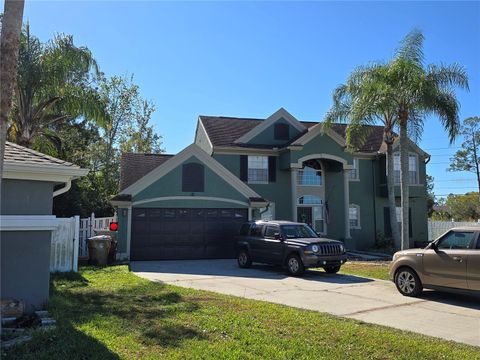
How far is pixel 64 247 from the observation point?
14.0 meters

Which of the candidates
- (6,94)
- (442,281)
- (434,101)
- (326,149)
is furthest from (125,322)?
(326,149)

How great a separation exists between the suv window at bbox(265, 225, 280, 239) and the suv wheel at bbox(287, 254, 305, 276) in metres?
1.22

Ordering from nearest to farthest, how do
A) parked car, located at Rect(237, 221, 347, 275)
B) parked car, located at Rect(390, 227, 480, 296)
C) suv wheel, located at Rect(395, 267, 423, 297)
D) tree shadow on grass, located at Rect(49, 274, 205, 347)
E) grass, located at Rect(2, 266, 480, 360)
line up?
1. grass, located at Rect(2, 266, 480, 360)
2. tree shadow on grass, located at Rect(49, 274, 205, 347)
3. parked car, located at Rect(390, 227, 480, 296)
4. suv wheel, located at Rect(395, 267, 423, 297)
5. parked car, located at Rect(237, 221, 347, 275)

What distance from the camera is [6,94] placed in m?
5.61

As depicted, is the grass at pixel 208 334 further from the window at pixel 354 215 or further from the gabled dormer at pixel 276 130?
the window at pixel 354 215

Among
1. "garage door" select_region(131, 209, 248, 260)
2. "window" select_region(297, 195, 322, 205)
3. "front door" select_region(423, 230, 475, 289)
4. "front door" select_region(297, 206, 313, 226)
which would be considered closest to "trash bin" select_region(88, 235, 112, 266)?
"garage door" select_region(131, 209, 248, 260)

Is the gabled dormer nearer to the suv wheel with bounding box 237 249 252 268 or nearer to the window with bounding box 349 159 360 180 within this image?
the window with bounding box 349 159 360 180

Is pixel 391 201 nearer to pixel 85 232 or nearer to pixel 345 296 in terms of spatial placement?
pixel 345 296

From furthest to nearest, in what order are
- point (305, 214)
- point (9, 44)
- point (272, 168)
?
point (305, 214) < point (272, 168) < point (9, 44)

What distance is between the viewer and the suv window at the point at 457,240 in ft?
32.0

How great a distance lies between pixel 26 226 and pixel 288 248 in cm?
896

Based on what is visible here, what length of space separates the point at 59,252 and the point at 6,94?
30.9 ft

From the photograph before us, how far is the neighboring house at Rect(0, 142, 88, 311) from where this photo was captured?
7.86 m

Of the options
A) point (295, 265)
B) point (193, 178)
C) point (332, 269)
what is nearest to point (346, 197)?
point (193, 178)
